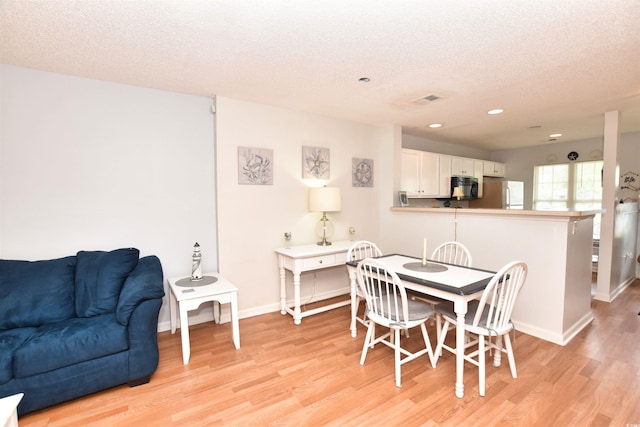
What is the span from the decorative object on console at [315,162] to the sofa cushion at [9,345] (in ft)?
9.07

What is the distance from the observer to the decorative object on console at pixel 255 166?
3.28m

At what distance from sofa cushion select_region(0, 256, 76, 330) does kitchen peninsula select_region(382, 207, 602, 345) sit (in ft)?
12.4

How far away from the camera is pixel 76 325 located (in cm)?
214

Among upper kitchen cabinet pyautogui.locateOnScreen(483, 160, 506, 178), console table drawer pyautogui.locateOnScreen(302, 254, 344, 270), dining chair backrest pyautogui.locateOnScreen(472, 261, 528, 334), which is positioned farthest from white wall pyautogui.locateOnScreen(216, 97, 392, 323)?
upper kitchen cabinet pyautogui.locateOnScreen(483, 160, 506, 178)

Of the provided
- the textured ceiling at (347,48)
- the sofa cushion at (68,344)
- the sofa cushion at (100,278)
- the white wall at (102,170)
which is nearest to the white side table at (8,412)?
the sofa cushion at (68,344)

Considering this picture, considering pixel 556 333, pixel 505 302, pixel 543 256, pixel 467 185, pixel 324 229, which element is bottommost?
pixel 556 333

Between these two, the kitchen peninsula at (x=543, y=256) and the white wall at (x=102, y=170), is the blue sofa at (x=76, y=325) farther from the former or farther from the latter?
the kitchen peninsula at (x=543, y=256)

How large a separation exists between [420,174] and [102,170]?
13.6 feet

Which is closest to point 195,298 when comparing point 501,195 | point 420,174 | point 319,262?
point 319,262

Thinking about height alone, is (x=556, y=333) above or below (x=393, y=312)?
below

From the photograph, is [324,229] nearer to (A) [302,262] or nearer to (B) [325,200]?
(B) [325,200]

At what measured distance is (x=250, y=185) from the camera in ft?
11.0

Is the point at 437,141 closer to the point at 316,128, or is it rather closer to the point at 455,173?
the point at 455,173

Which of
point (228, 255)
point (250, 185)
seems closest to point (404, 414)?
point (228, 255)
